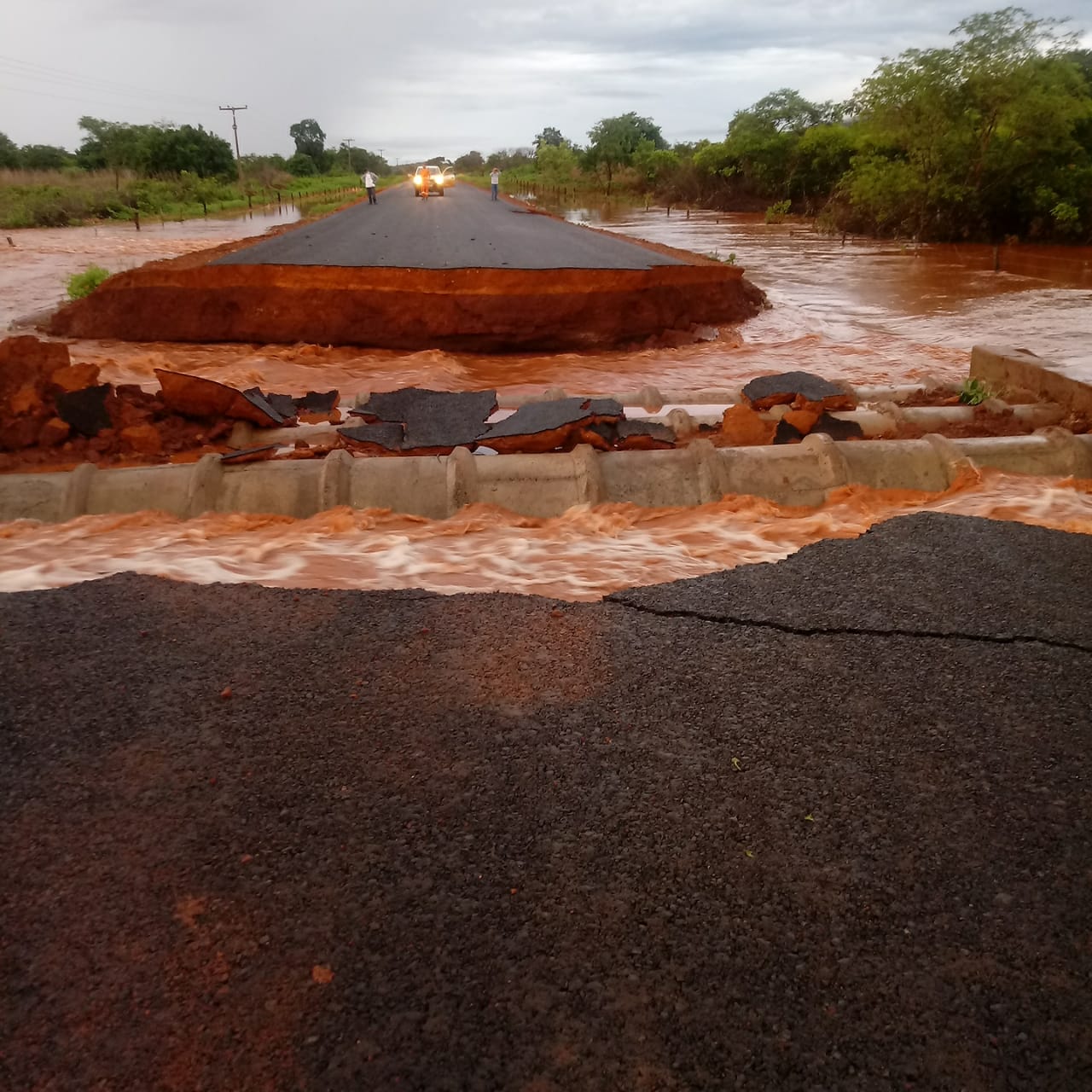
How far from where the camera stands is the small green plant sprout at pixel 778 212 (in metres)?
40.4

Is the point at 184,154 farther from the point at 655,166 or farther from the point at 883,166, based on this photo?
the point at 883,166

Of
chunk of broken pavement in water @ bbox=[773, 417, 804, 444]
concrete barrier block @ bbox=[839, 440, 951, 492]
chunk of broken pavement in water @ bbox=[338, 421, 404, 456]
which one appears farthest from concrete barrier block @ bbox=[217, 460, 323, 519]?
concrete barrier block @ bbox=[839, 440, 951, 492]

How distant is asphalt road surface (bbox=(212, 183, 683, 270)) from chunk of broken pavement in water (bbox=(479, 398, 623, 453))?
6276 millimetres

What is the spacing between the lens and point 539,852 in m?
2.55

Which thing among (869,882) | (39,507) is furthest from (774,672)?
(39,507)

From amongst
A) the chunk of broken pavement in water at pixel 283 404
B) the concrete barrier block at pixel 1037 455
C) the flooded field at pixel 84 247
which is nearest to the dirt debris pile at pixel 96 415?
the chunk of broken pavement in water at pixel 283 404

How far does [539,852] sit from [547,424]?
5.38 m

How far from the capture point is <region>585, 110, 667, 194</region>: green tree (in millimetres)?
67875

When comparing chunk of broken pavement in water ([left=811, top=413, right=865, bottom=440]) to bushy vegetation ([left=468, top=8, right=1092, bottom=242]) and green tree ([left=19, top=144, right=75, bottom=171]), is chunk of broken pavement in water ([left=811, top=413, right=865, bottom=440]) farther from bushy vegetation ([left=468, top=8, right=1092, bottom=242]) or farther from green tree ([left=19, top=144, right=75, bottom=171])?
green tree ([left=19, top=144, right=75, bottom=171])

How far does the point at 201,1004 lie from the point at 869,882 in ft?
6.12

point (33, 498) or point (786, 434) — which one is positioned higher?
point (786, 434)

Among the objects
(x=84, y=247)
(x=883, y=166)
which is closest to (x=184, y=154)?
(x=84, y=247)

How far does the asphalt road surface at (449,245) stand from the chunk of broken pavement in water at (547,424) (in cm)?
628

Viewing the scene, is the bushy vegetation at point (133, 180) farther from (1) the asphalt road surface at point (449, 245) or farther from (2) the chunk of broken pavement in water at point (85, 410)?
(2) the chunk of broken pavement in water at point (85, 410)
